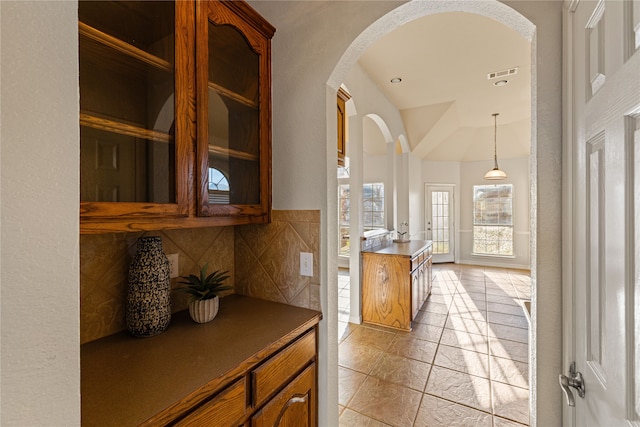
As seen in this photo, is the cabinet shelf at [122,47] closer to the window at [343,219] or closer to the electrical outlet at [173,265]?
the electrical outlet at [173,265]

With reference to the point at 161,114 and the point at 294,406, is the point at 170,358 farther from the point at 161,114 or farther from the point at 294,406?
the point at 161,114

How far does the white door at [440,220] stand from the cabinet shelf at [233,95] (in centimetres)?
628

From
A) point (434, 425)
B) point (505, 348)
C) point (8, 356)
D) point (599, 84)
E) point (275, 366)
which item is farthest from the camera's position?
point (505, 348)

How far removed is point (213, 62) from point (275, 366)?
1283mm

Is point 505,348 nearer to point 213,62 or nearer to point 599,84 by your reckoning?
point 599,84

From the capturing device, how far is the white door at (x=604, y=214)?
0.56 meters

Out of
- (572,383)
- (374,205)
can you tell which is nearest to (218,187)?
(572,383)

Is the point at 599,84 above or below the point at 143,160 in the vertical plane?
above

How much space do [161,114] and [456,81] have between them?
392cm

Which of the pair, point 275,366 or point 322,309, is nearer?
point 275,366

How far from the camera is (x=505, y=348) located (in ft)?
9.13

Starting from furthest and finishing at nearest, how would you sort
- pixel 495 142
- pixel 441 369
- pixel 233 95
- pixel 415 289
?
pixel 495 142 → pixel 415 289 → pixel 441 369 → pixel 233 95

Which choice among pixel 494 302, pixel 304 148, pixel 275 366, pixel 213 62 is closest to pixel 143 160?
pixel 213 62

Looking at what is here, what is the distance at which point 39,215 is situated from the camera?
38 centimetres
